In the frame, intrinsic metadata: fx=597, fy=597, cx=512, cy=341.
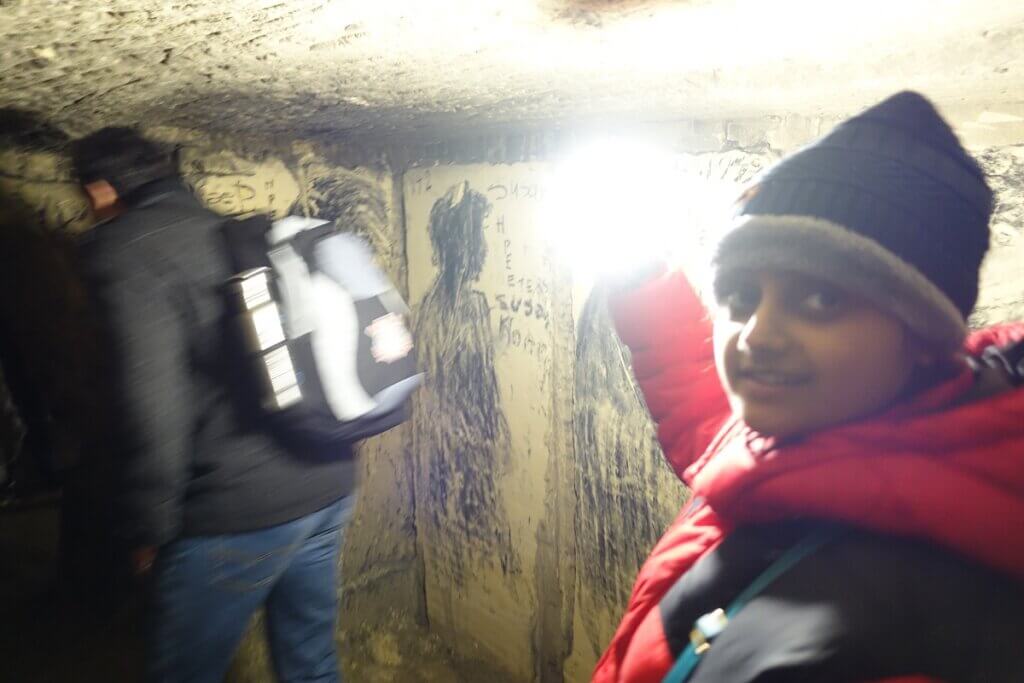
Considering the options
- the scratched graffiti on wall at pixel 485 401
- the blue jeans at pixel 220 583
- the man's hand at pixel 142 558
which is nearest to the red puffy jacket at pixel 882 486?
the blue jeans at pixel 220 583

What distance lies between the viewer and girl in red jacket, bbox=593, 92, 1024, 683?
535 mm

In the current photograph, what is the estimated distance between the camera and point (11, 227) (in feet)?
5.91

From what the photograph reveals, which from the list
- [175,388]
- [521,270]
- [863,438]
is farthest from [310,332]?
[863,438]

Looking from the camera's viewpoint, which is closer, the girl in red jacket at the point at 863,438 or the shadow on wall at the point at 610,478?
the girl in red jacket at the point at 863,438

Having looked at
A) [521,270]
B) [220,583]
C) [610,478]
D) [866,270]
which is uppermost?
[866,270]

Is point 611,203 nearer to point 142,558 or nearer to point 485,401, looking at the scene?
point 485,401

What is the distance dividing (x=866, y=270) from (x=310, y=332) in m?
1.08

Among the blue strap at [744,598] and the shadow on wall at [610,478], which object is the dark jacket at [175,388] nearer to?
the shadow on wall at [610,478]

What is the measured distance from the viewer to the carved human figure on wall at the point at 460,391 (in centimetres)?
213

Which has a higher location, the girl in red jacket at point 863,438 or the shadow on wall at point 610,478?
the girl in red jacket at point 863,438

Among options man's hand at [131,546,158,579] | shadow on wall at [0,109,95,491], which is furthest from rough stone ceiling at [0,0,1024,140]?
man's hand at [131,546,158,579]

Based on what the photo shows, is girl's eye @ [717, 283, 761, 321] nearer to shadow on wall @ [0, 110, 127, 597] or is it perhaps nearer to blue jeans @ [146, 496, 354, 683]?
blue jeans @ [146, 496, 354, 683]

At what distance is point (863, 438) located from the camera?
0.61 meters

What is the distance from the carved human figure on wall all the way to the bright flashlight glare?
14.2 inches
